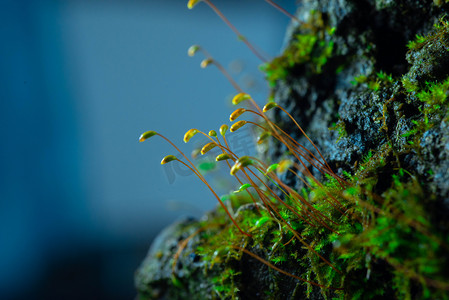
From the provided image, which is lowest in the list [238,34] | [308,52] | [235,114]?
[235,114]

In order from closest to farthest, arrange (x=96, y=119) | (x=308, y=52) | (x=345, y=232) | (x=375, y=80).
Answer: (x=345, y=232)
(x=375, y=80)
(x=308, y=52)
(x=96, y=119)

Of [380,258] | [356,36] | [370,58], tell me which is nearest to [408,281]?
[380,258]

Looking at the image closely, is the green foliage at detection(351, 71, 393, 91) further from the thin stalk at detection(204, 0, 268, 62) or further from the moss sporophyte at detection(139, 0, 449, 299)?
the thin stalk at detection(204, 0, 268, 62)

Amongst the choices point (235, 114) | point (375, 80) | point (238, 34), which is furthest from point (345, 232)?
point (238, 34)

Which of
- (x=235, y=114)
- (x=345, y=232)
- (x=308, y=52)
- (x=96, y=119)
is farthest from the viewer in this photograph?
(x=96, y=119)

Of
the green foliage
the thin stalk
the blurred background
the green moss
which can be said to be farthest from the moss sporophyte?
the blurred background

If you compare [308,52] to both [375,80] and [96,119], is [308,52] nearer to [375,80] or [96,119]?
[375,80]

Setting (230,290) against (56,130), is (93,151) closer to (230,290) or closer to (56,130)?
(56,130)

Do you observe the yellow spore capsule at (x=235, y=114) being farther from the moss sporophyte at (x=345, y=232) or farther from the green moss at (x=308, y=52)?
the green moss at (x=308, y=52)
